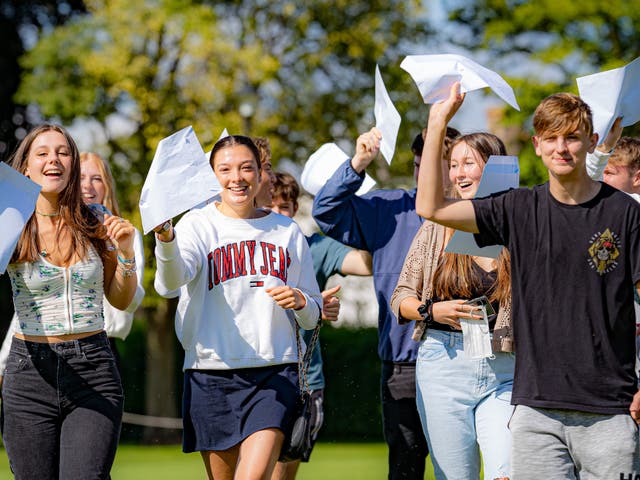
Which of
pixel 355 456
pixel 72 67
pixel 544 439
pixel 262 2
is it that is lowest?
pixel 355 456

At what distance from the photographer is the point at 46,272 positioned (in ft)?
16.6

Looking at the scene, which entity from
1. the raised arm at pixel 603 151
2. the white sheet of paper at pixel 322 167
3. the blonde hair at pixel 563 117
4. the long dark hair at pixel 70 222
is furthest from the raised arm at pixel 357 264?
the blonde hair at pixel 563 117

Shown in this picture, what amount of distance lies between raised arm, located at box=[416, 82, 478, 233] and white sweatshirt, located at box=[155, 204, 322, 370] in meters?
1.46

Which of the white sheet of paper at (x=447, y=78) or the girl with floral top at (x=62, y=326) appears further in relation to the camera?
the girl with floral top at (x=62, y=326)

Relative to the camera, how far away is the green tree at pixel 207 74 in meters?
20.3

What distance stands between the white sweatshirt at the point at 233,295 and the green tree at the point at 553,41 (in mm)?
14939

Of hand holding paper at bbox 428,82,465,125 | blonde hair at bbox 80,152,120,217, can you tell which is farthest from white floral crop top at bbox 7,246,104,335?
hand holding paper at bbox 428,82,465,125

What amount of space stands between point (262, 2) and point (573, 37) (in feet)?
20.5

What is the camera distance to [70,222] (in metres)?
5.20

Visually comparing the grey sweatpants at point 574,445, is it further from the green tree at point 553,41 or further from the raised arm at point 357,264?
the green tree at point 553,41

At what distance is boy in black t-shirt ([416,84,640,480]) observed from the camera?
4.10m

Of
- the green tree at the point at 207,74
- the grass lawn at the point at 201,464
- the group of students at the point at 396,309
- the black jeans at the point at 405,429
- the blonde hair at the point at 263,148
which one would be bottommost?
the grass lawn at the point at 201,464

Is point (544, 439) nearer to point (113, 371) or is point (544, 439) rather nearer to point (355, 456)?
point (113, 371)

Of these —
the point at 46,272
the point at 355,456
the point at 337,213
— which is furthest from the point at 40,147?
the point at 355,456
